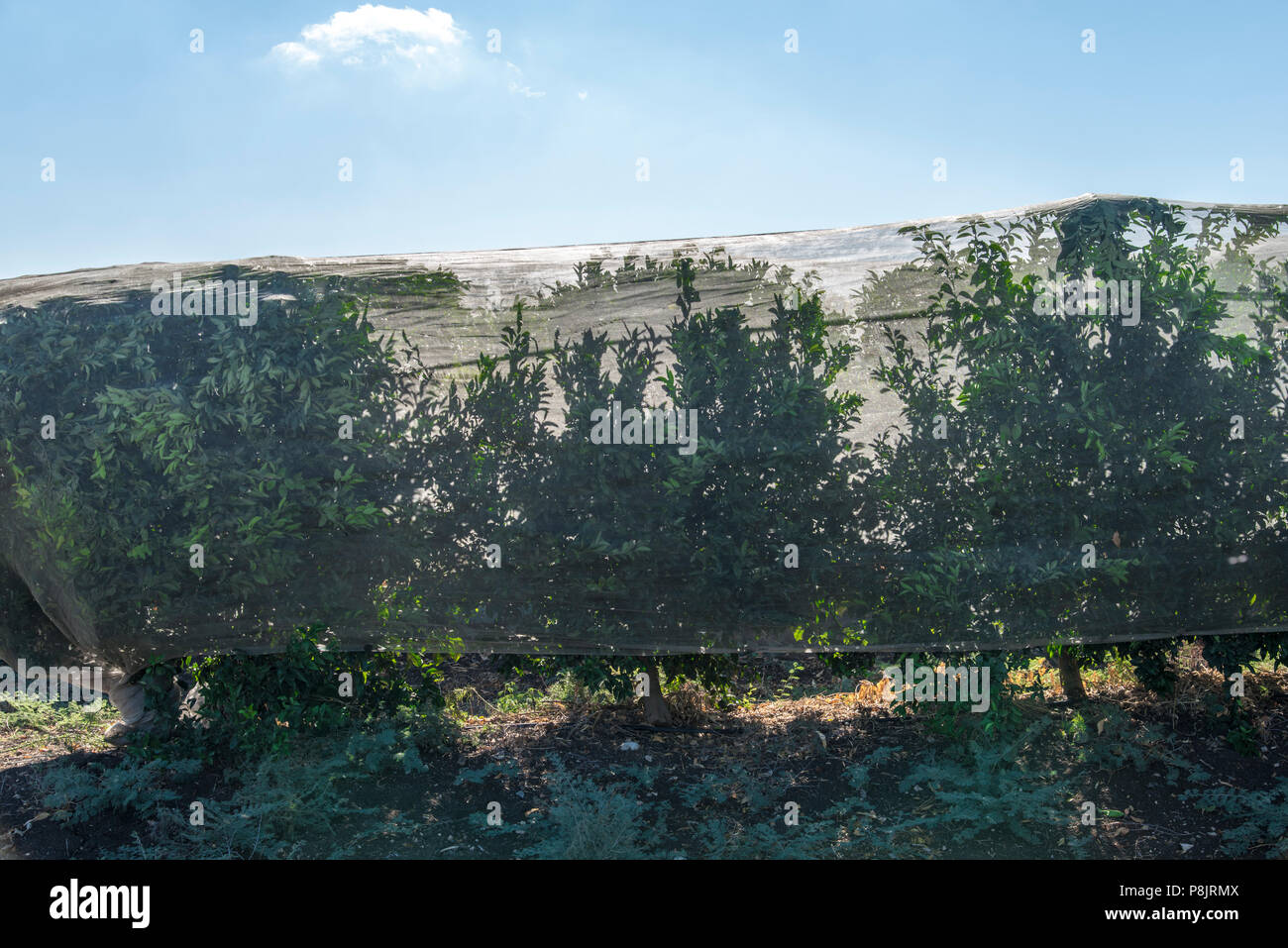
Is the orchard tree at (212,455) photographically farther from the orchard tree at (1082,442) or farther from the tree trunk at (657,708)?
the orchard tree at (1082,442)

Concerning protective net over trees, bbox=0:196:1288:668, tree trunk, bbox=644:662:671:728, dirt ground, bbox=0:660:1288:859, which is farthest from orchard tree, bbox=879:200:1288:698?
tree trunk, bbox=644:662:671:728

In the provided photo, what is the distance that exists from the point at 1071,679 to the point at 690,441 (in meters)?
2.56

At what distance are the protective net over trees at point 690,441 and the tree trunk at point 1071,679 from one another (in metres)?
0.45

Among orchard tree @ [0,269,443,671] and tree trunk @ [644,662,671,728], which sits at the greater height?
orchard tree @ [0,269,443,671]

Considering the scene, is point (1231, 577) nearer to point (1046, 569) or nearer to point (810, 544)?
point (1046, 569)

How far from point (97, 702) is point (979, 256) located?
5.77 m

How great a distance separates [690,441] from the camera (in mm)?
4570

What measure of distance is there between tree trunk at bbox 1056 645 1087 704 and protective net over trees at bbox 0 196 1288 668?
0.45 m

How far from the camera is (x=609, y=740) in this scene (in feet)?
17.4

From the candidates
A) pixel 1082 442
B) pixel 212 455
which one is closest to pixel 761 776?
pixel 1082 442

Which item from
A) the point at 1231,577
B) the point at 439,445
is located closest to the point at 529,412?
the point at 439,445

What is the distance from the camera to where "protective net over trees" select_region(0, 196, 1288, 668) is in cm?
453

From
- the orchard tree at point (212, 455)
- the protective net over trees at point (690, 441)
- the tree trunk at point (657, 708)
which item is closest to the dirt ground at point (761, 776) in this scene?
the tree trunk at point (657, 708)

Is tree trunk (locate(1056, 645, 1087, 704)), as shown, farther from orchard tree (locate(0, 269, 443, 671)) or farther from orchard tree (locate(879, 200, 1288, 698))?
orchard tree (locate(0, 269, 443, 671))
